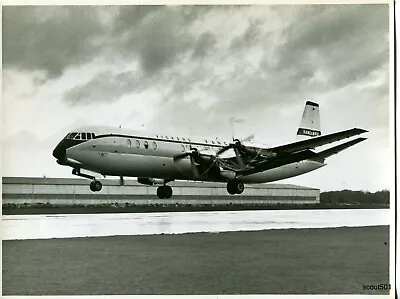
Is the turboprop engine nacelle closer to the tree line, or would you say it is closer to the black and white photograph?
the black and white photograph

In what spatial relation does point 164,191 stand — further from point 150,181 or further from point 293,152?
point 293,152

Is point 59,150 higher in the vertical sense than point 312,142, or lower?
lower

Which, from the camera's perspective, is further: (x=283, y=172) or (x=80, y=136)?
(x=283, y=172)

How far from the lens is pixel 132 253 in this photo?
493cm

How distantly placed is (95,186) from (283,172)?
1.63 metres

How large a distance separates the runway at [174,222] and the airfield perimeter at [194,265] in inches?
2.7

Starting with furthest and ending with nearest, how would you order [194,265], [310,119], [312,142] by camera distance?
[312,142] → [310,119] → [194,265]

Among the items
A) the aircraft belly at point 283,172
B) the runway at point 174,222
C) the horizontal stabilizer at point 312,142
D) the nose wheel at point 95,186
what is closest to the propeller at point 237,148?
the aircraft belly at point 283,172

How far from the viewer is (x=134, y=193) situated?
514 cm

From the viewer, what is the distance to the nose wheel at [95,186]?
502cm

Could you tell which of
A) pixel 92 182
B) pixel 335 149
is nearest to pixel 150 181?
pixel 92 182

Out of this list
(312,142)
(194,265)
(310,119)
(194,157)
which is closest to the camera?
(194,265)

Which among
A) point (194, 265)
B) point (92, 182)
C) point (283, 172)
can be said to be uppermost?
point (283, 172)

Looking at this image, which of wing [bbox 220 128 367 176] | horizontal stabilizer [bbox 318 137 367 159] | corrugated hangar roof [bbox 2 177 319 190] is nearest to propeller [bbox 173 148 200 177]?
corrugated hangar roof [bbox 2 177 319 190]
